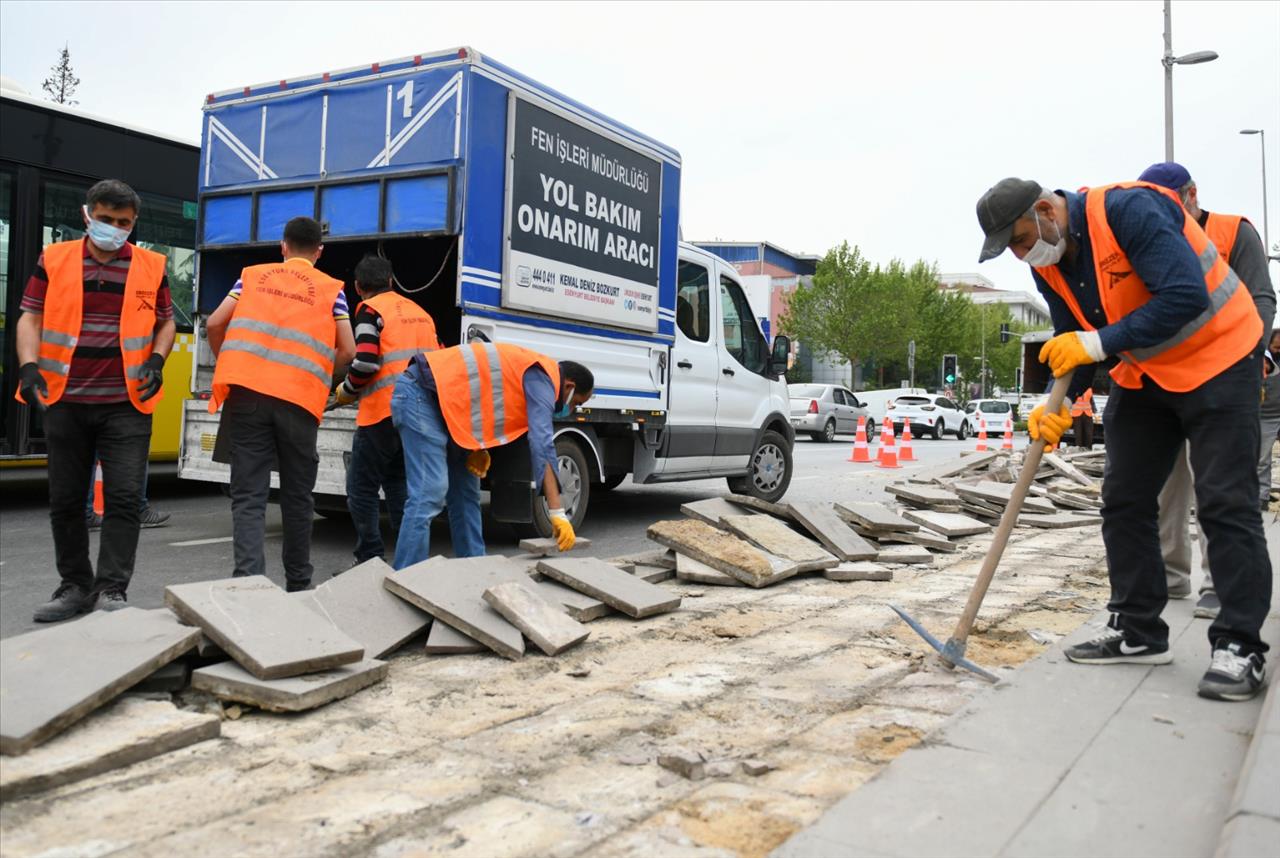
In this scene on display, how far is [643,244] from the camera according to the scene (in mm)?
8203

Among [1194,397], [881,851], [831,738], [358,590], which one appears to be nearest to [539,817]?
[881,851]

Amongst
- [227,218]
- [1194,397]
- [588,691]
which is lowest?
[588,691]

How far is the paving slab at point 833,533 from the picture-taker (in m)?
6.52

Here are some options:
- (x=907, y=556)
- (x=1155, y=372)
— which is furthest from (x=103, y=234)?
(x=907, y=556)

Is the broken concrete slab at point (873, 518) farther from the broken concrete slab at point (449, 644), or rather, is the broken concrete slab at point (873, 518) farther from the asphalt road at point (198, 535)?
the broken concrete slab at point (449, 644)

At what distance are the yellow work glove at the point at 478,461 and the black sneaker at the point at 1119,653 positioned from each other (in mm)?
2922

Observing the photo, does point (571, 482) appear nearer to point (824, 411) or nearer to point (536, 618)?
point (536, 618)

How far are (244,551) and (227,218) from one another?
375cm

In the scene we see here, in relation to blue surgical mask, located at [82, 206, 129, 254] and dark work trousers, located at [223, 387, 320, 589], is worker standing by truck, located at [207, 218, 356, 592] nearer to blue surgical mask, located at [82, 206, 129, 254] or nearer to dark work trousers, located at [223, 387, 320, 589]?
dark work trousers, located at [223, 387, 320, 589]

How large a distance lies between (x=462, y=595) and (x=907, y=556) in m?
3.64

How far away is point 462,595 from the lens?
4.26m

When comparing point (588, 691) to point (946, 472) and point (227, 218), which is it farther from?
point (946, 472)

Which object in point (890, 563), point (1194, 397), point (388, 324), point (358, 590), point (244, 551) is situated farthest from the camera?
point (890, 563)

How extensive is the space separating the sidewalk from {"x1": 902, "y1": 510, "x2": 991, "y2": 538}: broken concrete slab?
4527 millimetres
